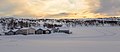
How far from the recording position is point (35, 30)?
39625 millimetres

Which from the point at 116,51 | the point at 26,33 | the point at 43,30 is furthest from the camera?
the point at 43,30

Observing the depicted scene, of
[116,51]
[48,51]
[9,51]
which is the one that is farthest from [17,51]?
[116,51]

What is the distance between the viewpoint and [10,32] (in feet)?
126

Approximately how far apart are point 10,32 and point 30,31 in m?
2.68

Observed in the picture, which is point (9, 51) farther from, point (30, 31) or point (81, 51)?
point (30, 31)

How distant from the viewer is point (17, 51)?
15648mm

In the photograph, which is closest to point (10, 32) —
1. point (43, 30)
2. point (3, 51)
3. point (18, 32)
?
point (18, 32)

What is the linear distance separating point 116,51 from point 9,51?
5.81 meters

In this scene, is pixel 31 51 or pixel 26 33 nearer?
pixel 31 51

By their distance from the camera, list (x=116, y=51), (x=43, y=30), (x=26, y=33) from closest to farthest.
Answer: (x=116, y=51) → (x=26, y=33) → (x=43, y=30)

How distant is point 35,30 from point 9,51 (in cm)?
2398

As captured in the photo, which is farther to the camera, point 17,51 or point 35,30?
point 35,30

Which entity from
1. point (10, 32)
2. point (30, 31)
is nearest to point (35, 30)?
point (30, 31)

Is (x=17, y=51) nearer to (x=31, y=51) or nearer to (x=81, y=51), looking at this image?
(x=31, y=51)
